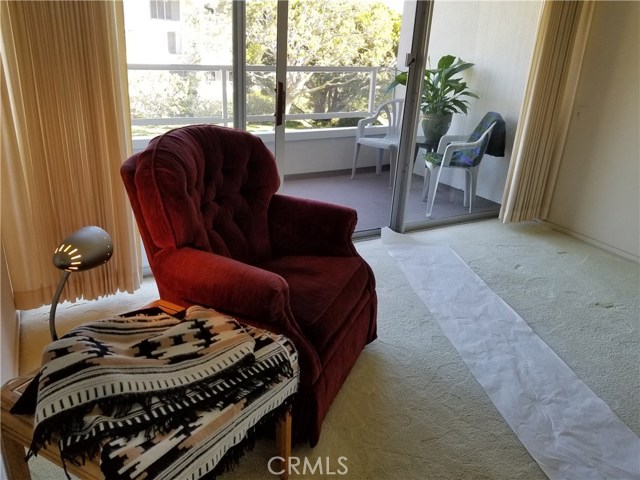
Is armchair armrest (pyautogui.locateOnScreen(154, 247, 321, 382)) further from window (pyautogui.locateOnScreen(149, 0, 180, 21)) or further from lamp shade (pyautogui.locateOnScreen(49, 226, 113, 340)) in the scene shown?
window (pyautogui.locateOnScreen(149, 0, 180, 21))

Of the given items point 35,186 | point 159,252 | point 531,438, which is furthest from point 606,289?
point 35,186

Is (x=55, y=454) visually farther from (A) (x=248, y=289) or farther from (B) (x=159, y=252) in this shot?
(B) (x=159, y=252)

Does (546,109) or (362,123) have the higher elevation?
(546,109)

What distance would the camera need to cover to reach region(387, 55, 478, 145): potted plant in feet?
10.7

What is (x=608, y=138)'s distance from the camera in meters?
3.25

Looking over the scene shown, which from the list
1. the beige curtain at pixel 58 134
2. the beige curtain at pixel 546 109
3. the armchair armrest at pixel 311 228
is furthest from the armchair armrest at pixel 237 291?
the beige curtain at pixel 546 109

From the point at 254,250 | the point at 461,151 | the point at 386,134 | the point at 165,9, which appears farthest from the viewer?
the point at 386,134

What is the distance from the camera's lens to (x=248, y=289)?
1.34 m

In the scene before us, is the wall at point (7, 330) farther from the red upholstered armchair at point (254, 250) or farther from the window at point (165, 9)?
the window at point (165, 9)

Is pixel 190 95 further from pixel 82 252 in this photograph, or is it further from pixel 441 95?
pixel 441 95

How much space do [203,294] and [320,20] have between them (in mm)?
2852

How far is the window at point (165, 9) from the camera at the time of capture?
2.28 metres

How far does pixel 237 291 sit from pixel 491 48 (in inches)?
119

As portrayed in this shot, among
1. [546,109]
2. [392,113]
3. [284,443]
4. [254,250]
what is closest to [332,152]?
[392,113]
